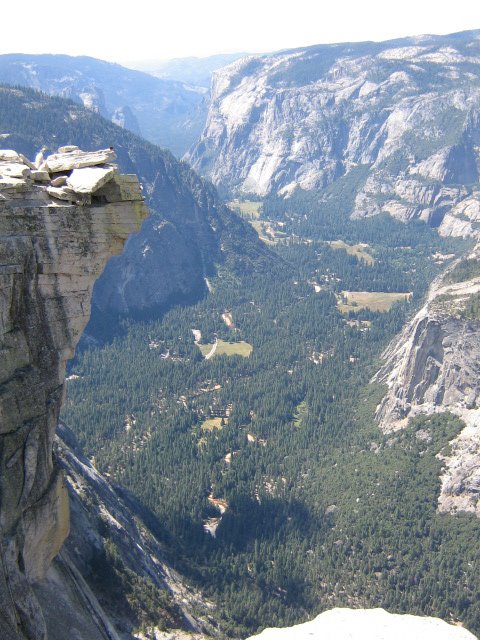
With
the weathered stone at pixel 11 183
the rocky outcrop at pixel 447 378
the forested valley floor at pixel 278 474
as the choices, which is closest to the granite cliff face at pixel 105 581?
the forested valley floor at pixel 278 474

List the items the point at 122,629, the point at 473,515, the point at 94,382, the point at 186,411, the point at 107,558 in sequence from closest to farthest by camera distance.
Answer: the point at 122,629 < the point at 107,558 < the point at 473,515 < the point at 186,411 < the point at 94,382

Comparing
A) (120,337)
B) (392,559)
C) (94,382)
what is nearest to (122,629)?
(392,559)

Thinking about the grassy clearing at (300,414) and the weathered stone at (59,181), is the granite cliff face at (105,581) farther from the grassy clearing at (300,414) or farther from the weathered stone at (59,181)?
the grassy clearing at (300,414)

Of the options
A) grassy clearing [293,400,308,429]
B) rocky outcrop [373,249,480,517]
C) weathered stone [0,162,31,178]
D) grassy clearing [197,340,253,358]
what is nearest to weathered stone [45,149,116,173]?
weathered stone [0,162,31,178]

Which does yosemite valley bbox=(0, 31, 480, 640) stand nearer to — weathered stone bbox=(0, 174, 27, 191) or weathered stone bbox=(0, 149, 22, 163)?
weathered stone bbox=(0, 174, 27, 191)

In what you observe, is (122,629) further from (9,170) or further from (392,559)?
(392,559)

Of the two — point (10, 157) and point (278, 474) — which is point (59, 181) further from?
point (278, 474)
